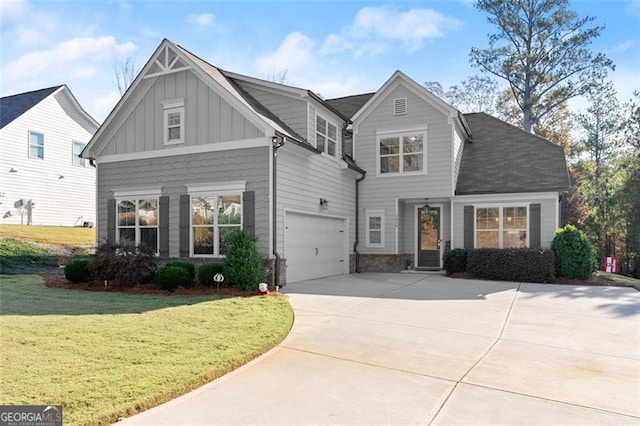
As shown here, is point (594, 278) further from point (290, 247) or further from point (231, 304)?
point (231, 304)

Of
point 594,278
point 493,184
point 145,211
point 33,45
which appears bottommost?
point 594,278

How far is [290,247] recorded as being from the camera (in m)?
12.0

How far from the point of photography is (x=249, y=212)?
36.9 feet

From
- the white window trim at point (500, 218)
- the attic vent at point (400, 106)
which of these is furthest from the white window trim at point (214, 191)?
the white window trim at point (500, 218)

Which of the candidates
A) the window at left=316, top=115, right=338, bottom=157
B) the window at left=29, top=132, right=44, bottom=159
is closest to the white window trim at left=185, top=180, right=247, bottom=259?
the window at left=316, top=115, right=338, bottom=157

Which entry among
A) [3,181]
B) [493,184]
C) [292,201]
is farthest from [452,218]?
[3,181]

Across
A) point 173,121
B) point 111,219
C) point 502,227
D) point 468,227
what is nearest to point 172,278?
point 111,219

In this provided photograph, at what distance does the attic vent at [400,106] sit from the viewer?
15.8m

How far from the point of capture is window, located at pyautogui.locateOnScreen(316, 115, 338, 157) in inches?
541

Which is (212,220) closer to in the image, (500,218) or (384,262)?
(384,262)

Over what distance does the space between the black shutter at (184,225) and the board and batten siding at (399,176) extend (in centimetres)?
688

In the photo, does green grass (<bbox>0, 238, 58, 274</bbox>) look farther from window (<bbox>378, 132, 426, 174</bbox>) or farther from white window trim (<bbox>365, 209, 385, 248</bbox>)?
window (<bbox>378, 132, 426, 174</bbox>)

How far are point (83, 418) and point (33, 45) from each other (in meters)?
10.2

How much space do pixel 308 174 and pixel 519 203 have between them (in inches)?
292
